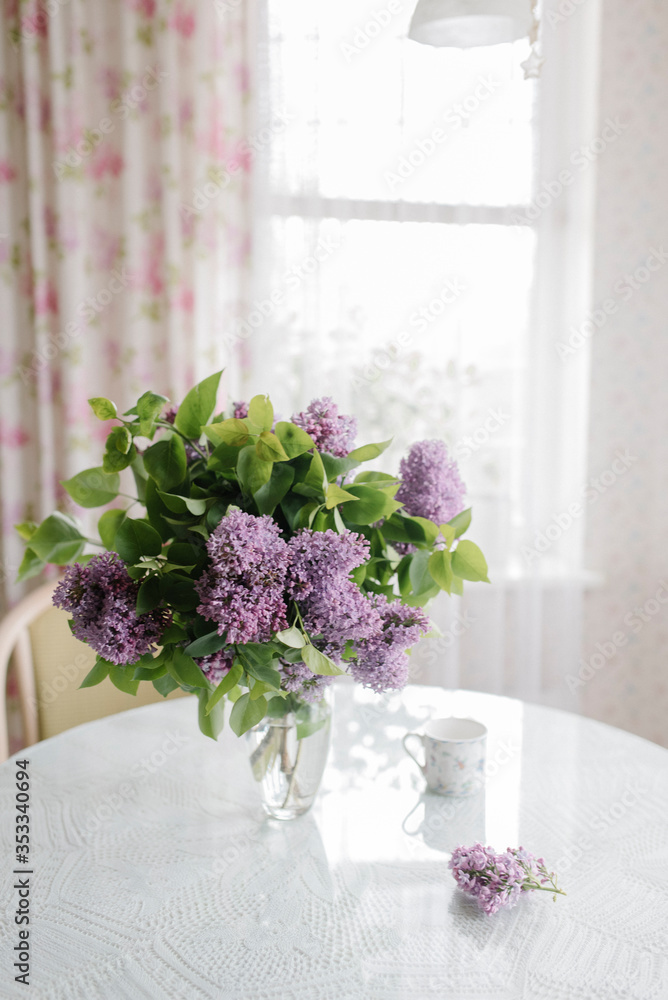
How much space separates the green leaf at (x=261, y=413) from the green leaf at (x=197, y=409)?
0.07 metres

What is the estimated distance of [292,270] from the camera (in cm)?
214

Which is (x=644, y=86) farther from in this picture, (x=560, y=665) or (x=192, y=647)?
(x=192, y=647)

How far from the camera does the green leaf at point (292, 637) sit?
2.29 feet

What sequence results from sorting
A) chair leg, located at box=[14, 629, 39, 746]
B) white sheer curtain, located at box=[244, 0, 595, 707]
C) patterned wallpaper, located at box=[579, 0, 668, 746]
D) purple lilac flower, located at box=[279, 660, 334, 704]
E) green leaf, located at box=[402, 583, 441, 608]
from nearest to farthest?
purple lilac flower, located at box=[279, 660, 334, 704] < green leaf, located at box=[402, 583, 441, 608] < chair leg, located at box=[14, 629, 39, 746] < white sheer curtain, located at box=[244, 0, 595, 707] < patterned wallpaper, located at box=[579, 0, 668, 746]

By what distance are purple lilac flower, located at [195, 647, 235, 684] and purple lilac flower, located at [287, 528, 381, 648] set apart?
8 cm

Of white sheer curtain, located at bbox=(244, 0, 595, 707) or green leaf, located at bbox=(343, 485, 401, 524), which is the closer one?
green leaf, located at bbox=(343, 485, 401, 524)

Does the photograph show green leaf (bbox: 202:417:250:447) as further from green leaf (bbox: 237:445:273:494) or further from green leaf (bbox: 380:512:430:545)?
green leaf (bbox: 380:512:430:545)

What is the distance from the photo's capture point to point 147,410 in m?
0.72

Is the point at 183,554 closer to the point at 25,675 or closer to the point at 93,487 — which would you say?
the point at 93,487

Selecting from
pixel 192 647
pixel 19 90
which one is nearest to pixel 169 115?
pixel 19 90

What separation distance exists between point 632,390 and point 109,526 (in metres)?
1.99

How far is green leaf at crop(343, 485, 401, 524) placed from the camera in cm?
80

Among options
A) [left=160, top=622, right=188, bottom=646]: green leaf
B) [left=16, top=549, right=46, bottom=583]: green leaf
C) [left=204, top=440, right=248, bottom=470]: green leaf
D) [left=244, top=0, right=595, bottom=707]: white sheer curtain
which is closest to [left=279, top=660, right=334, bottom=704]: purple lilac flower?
[left=160, top=622, right=188, bottom=646]: green leaf

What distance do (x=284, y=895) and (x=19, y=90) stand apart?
6.79ft
